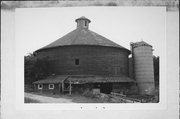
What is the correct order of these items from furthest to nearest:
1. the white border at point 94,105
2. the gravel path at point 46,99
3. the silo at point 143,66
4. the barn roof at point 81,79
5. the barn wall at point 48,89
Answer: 1. the barn wall at point 48,89
2. the barn roof at point 81,79
3. the silo at point 143,66
4. the gravel path at point 46,99
5. the white border at point 94,105

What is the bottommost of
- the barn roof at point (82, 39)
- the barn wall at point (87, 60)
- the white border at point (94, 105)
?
the white border at point (94, 105)

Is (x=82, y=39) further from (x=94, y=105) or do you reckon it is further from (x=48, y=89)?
(x=94, y=105)

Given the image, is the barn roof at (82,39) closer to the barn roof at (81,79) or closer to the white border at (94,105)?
the barn roof at (81,79)

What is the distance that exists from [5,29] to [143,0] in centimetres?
596

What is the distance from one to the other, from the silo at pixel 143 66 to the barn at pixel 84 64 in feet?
1.57

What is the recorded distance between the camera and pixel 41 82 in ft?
35.7

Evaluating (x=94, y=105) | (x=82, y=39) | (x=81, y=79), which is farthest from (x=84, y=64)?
(x=94, y=105)

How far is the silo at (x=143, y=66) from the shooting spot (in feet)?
34.4

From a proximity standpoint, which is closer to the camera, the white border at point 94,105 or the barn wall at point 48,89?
the white border at point 94,105

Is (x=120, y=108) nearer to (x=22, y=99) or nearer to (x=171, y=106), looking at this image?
(x=171, y=106)

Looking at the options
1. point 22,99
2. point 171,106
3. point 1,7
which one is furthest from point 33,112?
point 171,106

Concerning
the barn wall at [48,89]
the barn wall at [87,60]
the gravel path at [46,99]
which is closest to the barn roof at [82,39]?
the barn wall at [87,60]

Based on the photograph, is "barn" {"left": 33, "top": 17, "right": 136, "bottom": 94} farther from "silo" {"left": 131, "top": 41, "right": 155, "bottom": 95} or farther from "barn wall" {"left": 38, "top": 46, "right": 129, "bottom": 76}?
"silo" {"left": 131, "top": 41, "right": 155, "bottom": 95}

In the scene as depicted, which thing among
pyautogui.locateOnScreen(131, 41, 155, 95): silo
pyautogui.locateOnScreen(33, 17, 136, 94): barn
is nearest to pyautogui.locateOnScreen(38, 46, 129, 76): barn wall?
pyautogui.locateOnScreen(33, 17, 136, 94): barn
